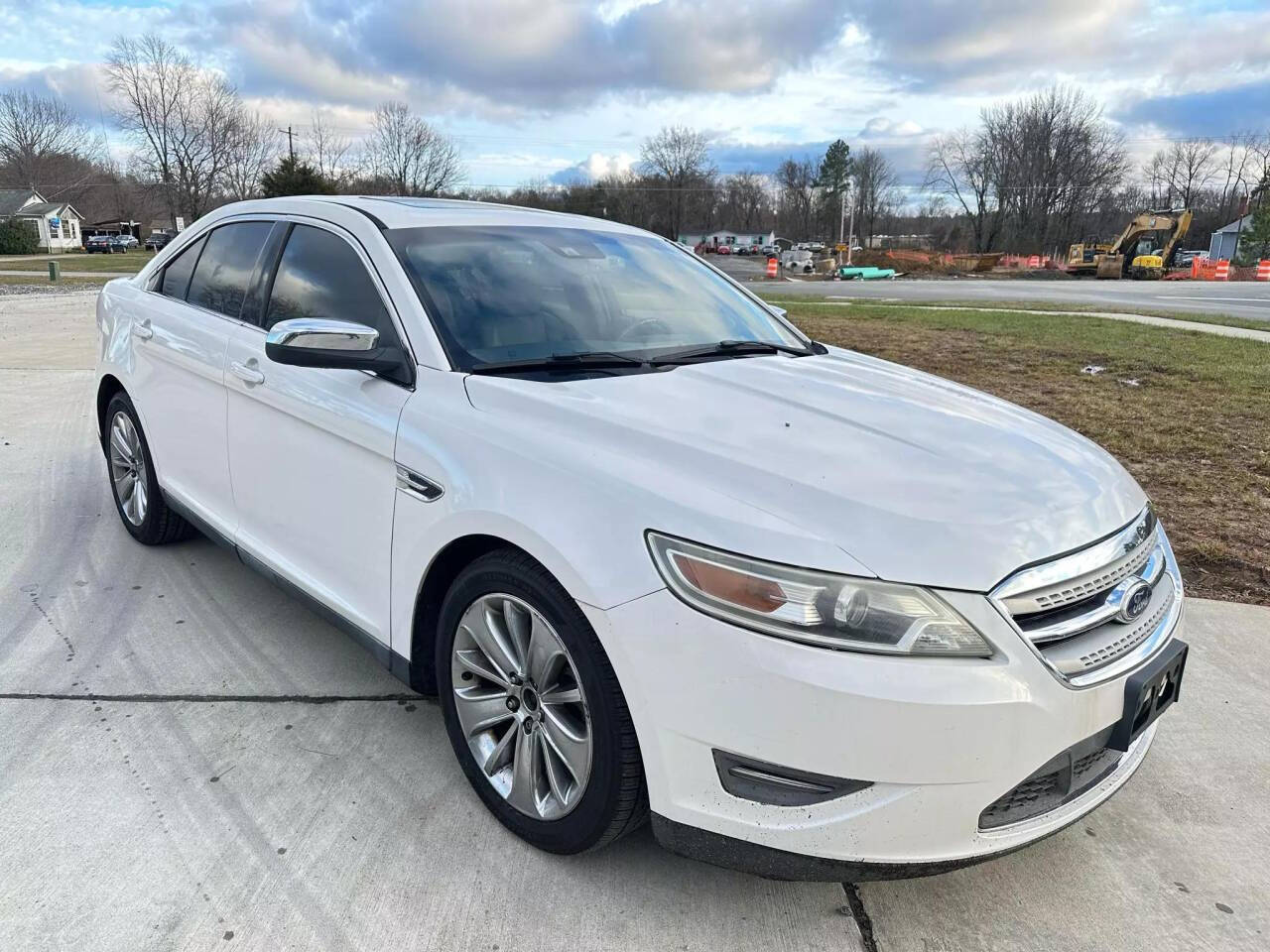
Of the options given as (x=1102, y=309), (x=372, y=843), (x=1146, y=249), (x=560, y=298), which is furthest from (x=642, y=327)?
(x=1146, y=249)

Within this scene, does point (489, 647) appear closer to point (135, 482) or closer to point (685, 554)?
point (685, 554)

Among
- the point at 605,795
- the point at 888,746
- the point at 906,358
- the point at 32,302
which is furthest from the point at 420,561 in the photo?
the point at 32,302

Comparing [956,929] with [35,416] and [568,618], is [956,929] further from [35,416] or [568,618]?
[35,416]

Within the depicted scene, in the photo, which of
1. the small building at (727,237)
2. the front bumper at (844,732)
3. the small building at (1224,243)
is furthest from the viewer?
the small building at (727,237)

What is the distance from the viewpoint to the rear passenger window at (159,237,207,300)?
4.08 m

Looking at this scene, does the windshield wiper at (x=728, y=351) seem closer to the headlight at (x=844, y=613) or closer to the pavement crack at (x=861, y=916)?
the headlight at (x=844, y=613)

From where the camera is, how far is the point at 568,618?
2.05 metres

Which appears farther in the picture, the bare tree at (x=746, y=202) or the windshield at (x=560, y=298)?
the bare tree at (x=746, y=202)

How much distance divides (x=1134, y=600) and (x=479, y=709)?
1730 mm

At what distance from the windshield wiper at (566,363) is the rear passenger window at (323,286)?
13.7 inches

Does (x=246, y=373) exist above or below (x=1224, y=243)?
below

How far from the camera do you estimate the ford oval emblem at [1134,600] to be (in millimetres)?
2100

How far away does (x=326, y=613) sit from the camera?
2.98m

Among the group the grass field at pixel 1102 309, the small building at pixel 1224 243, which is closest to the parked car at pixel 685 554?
the grass field at pixel 1102 309
